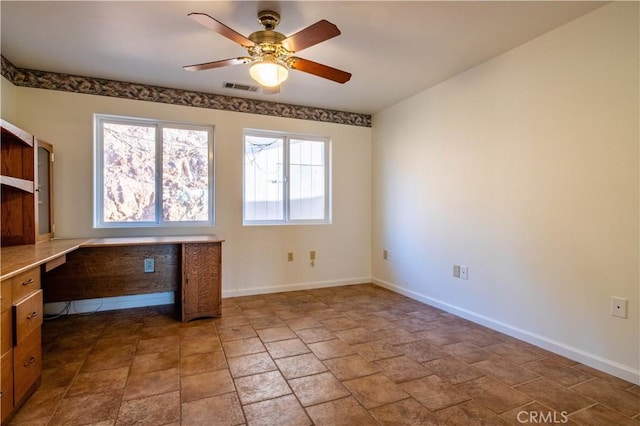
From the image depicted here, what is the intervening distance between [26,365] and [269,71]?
7.36ft

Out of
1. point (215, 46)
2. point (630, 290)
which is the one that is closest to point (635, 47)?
point (630, 290)

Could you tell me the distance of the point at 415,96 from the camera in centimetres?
381

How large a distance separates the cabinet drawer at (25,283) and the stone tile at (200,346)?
103 centimetres

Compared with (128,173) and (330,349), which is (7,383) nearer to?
(330,349)

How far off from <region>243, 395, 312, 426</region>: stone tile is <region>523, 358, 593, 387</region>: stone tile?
5.18 ft

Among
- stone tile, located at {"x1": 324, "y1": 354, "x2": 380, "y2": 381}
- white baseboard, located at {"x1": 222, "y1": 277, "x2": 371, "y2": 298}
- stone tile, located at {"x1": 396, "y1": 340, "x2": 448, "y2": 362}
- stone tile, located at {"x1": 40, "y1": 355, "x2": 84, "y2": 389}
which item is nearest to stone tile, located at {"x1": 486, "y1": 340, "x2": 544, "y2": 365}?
stone tile, located at {"x1": 396, "y1": 340, "x2": 448, "y2": 362}

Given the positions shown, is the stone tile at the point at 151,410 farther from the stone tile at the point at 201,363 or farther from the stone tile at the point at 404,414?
the stone tile at the point at 404,414

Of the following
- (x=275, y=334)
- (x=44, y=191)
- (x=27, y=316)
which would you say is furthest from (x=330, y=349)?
(x=44, y=191)

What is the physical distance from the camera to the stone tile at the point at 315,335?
2701mm

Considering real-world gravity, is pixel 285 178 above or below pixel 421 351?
above

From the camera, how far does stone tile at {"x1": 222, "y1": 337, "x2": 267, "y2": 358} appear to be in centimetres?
246

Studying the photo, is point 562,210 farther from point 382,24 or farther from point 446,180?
point 382,24

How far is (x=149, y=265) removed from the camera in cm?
316

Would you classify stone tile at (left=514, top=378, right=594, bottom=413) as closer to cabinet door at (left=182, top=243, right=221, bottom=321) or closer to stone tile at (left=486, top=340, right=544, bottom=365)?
stone tile at (left=486, top=340, right=544, bottom=365)
